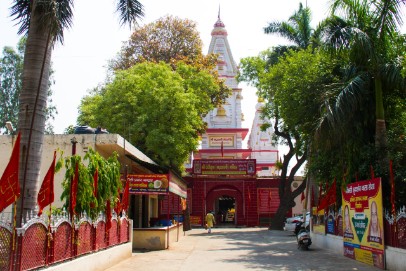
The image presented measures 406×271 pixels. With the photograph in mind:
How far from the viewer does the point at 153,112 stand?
977 inches

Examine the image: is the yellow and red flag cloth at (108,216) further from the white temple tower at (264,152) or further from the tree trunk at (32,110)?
the white temple tower at (264,152)

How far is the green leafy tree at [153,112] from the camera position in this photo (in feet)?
81.4

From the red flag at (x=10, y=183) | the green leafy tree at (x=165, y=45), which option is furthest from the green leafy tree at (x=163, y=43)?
the red flag at (x=10, y=183)

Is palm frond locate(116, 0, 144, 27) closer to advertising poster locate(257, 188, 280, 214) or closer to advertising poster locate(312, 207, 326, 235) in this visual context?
advertising poster locate(312, 207, 326, 235)

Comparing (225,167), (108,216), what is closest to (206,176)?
(225,167)

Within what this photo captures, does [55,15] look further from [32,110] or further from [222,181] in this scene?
[222,181]

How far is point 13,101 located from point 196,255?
27186 millimetres

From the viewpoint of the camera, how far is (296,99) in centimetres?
1797

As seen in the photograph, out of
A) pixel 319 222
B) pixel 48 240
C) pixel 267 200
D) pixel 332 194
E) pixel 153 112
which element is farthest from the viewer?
pixel 267 200

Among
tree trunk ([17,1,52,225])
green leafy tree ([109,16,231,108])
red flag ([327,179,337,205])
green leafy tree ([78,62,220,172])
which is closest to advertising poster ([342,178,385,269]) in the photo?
red flag ([327,179,337,205])

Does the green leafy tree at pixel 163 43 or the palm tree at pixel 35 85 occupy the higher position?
the green leafy tree at pixel 163 43

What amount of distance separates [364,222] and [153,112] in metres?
13.8

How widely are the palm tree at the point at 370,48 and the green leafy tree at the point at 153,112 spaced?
1154 centimetres

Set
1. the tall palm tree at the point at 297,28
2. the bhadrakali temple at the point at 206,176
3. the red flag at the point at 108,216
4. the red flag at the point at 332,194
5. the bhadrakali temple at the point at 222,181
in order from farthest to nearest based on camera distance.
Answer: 1. the tall palm tree at the point at 297,28
2. the bhadrakali temple at the point at 222,181
3. the red flag at the point at 332,194
4. the bhadrakali temple at the point at 206,176
5. the red flag at the point at 108,216
